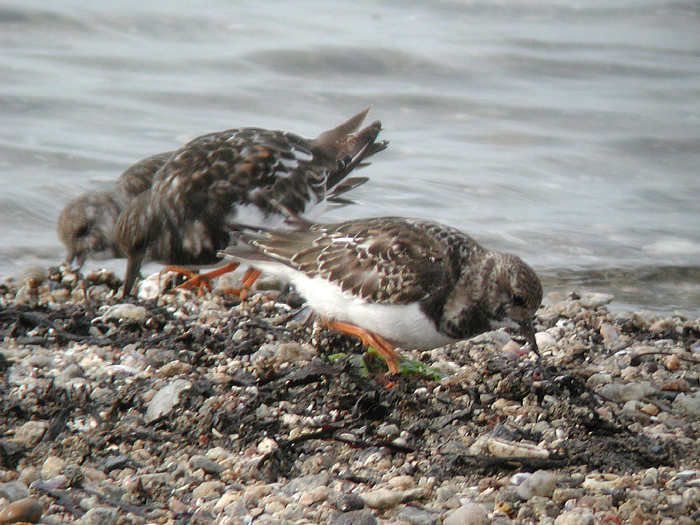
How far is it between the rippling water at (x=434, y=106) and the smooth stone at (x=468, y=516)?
10.4ft

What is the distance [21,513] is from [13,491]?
6.2 inches

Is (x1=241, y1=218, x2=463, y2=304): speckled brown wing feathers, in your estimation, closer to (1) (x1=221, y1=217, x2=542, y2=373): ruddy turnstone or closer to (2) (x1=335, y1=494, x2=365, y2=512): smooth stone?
(1) (x1=221, y1=217, x2=542, y2=373): ruddy turnstone

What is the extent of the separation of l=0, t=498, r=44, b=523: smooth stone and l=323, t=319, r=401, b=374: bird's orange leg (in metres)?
1.30

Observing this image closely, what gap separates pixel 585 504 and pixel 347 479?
610 mm

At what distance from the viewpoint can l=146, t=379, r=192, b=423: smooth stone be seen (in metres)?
2.98

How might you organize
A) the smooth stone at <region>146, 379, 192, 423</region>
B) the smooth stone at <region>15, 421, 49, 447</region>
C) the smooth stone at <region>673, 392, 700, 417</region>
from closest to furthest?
the smooth stone at <region>15, 421, 49, 447</region>
the smooth stone at <region>146, 379, 192, 423</region>
the smooth stone at <region>673, 392, 700, 417</region>

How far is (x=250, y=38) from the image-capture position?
10055 millimetres

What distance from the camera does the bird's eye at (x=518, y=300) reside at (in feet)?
10.5

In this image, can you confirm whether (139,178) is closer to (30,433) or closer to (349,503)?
(30,433)

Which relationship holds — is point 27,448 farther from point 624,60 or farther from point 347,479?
point 624,60

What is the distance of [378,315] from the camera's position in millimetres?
3264

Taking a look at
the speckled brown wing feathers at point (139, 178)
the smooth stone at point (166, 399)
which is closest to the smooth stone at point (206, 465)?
the smooth stone at point (166, 399)

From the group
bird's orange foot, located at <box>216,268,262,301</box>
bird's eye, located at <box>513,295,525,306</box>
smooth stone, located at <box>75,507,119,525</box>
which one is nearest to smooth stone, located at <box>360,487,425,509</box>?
smooth stone, located at <box>75,507,119,525</box>

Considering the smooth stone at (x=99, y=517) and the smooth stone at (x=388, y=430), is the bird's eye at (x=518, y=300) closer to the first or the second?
the smooth stone at (x=388, y=430)
